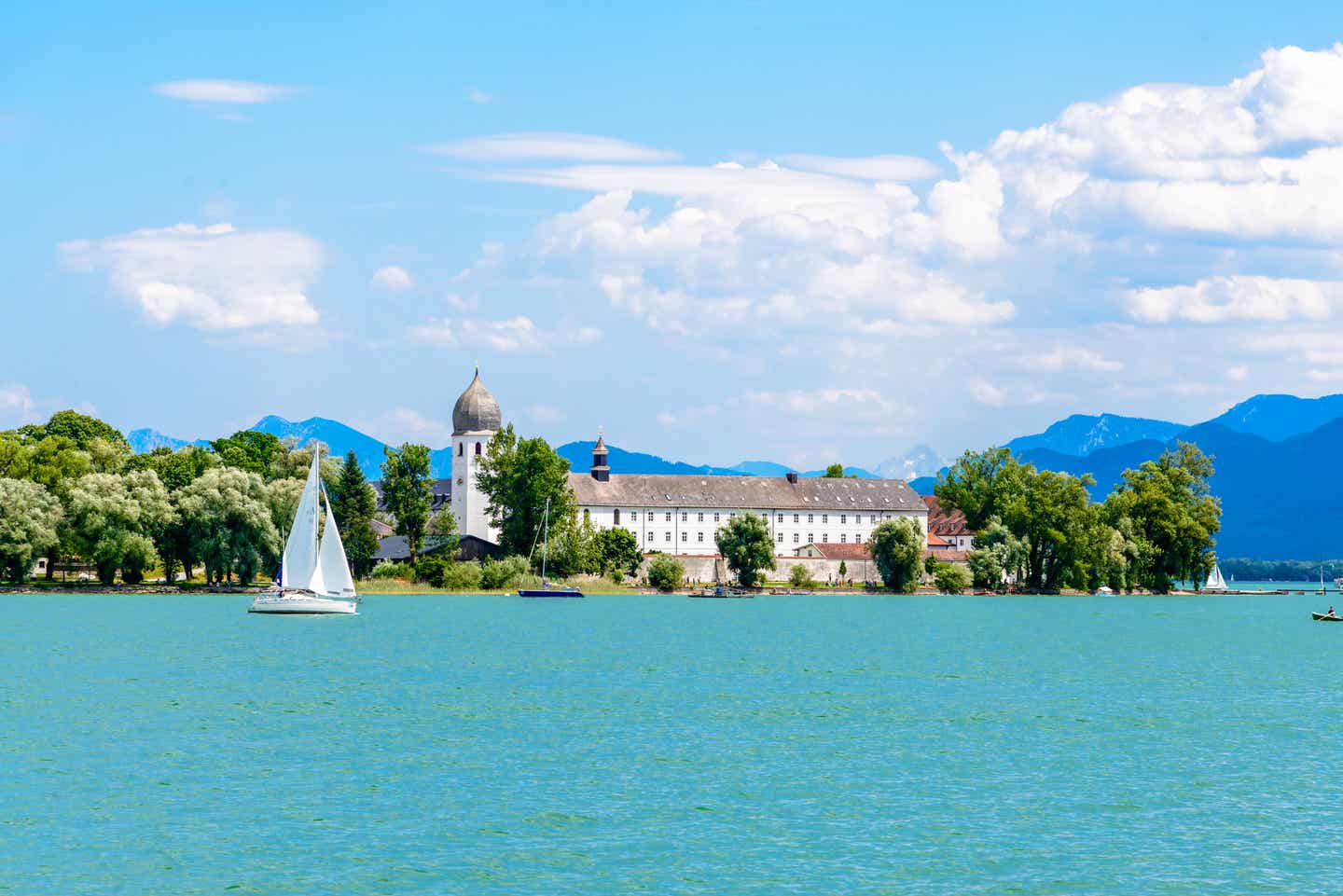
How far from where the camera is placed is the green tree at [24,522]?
99.2m

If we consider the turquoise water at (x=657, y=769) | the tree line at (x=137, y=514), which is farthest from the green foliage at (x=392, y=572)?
the turquoise water at (x=657, y=769)

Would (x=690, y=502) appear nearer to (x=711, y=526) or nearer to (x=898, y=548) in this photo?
(x=711, y=526)

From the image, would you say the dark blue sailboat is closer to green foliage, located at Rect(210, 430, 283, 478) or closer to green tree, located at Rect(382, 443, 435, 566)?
green tree, located at Rect(382, 443, 435, 566)

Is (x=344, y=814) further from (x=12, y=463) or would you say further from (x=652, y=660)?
(x=12, y=463)

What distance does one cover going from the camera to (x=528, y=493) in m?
121

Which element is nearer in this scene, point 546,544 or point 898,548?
point 546,544

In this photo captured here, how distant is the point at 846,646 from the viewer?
71.0 metres

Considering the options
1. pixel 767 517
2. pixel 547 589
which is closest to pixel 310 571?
pixel 547 589

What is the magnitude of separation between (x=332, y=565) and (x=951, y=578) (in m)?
61.0

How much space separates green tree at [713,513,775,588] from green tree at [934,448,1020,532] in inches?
956

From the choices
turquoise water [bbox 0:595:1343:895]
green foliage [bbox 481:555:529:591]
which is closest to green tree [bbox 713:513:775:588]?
green foliage [bbox 481:555:529:591]

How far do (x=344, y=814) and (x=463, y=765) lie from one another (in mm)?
5727

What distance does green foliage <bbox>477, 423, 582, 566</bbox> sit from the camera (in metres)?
121

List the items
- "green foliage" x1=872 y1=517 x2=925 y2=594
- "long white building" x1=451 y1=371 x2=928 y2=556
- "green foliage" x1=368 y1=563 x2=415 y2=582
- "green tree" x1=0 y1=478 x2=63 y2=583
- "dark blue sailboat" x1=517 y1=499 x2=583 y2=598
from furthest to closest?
1. "long white building" x1=451 y1=371 x2=928 y2=556
2. "green foliage" x1=872 y1=517 x2=925 y2=594
3. "green foliage" x1=368 y1=563 x2=415 y2=582
4. "dark blue sailboat" x1=517 y1=499 x2=583 y2=598
5. "green tree" x1=0 y1=478 x2=63 y2=583
